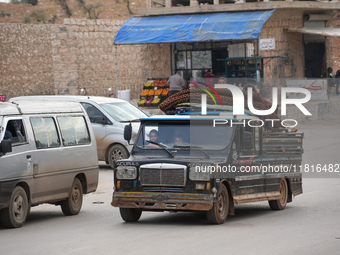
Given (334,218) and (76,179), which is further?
(76,179)

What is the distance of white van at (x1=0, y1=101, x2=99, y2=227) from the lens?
10.6m

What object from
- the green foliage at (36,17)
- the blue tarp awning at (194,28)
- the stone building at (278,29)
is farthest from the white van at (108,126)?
the green foliage at (36,17)

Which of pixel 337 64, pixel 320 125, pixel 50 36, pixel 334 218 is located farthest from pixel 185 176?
pixel 337 64

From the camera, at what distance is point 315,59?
125 feet

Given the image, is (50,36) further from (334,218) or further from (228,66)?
(334,218)

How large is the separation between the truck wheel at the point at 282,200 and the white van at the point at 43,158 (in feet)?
10.7

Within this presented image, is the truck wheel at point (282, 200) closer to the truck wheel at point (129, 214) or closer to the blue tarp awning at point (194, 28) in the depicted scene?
the truck wheel at point (129, 214)

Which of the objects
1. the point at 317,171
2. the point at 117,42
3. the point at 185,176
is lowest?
the point at 317,171

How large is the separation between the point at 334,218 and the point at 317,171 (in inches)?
332

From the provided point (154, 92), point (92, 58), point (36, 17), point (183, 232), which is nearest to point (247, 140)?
point (183, 232)

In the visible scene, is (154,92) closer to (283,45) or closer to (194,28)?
(194,28)

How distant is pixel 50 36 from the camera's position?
35.7 meters

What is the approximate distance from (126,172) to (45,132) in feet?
6.41

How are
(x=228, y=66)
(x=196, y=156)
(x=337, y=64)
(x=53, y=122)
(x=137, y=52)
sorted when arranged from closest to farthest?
(x=196, y=156) → (x=53, y=122) → (x=228, y=66) → (x=137, y=52) → (x=337, y=64)
